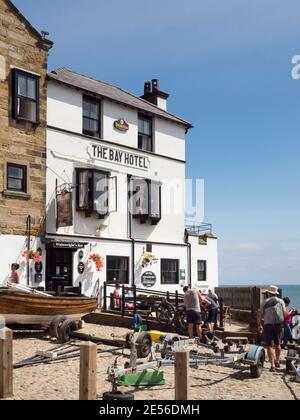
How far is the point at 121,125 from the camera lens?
24.3m

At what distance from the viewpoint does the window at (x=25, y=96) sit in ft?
66.0

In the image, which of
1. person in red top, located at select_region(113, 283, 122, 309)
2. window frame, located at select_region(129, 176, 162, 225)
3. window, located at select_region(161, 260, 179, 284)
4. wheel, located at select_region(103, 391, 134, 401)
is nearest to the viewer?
wheel, located at select_region(103, 391, 134, 401)

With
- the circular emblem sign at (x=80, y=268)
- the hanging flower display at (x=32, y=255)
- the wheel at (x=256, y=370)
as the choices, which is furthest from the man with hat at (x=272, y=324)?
the circular emblem sign at (x=80, y=268)

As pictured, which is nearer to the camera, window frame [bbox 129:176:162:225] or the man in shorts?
the man in shorts

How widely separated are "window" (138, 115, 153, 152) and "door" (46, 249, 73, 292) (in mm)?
7367

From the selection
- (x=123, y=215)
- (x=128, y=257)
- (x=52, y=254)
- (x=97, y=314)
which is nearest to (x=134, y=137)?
(x=123, y=215)

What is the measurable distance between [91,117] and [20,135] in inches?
165

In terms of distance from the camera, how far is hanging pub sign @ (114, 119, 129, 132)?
2415 cm

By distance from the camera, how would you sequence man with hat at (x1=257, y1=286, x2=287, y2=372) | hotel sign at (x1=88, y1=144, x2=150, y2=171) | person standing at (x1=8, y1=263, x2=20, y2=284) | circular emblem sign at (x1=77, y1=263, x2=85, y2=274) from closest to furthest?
1. man with hat at (x1=257, y1=286, x2=287, y2=372)
2. person standing at (x1=8, y1=263, x2=20, y2=284)
3. circular emblem sign at (x1=77, y1=263, x2=85, y2=274)
4. hotel sign at (x1=88, y1=144, x2=150, y2=171)

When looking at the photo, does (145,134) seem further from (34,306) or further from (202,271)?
(34,306)

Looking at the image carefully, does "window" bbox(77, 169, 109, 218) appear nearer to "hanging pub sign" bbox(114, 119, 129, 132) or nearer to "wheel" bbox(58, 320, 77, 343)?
"hanging pub sign" bbox(114, 119, 129, 132)

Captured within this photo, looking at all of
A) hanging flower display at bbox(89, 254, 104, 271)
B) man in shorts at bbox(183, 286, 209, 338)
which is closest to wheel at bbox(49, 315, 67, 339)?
man in shorts at bbox(183, 286, 209, 338)

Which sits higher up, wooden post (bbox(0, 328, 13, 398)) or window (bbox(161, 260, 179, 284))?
window (bbox(161, 260, 179, 284))
